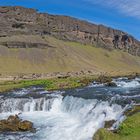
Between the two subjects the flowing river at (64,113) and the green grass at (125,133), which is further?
the flowing river at (64,113)

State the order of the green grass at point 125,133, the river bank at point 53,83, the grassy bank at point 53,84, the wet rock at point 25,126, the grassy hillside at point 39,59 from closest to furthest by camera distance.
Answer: the green grass at point 125,133 < the wet rock at point 25,126 < the grassy bank at point 53,84 < the river bank at point 53,83 < the grassy hillside at point 39,59

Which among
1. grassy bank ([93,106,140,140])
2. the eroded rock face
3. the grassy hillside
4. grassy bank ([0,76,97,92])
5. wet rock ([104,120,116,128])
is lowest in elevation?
the eroded rock face

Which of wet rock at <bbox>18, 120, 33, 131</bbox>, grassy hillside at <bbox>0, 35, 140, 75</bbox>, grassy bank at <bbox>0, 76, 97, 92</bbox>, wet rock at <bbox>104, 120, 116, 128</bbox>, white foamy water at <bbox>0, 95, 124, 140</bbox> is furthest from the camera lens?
grassy hillside at <bbox>0, 35, 140, 75</bbox>

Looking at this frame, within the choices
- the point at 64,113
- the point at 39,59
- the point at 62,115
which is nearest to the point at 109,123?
the point at 62,115

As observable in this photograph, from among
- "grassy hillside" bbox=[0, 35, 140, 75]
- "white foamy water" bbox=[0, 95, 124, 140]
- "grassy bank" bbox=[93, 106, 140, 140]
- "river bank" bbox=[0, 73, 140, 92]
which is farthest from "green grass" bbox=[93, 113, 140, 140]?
"grassy hillside" bbox=[0, 35, 140, 75]

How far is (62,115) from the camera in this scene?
159ft

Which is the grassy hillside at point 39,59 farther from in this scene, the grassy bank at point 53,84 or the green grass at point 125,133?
the green grass at point 125,133

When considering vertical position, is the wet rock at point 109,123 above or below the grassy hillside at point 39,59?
below

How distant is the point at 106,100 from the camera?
47.6 metres

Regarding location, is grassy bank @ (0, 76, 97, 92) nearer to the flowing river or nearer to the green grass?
the flowing river

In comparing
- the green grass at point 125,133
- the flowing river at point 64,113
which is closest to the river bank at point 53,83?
the flowing river at point 64,113

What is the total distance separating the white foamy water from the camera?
3612 cm

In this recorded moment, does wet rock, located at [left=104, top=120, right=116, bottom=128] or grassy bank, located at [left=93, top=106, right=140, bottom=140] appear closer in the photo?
grassy bank, located at [left=93, top=106, right=140, bottom=140]

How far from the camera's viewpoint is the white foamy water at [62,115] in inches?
1422
